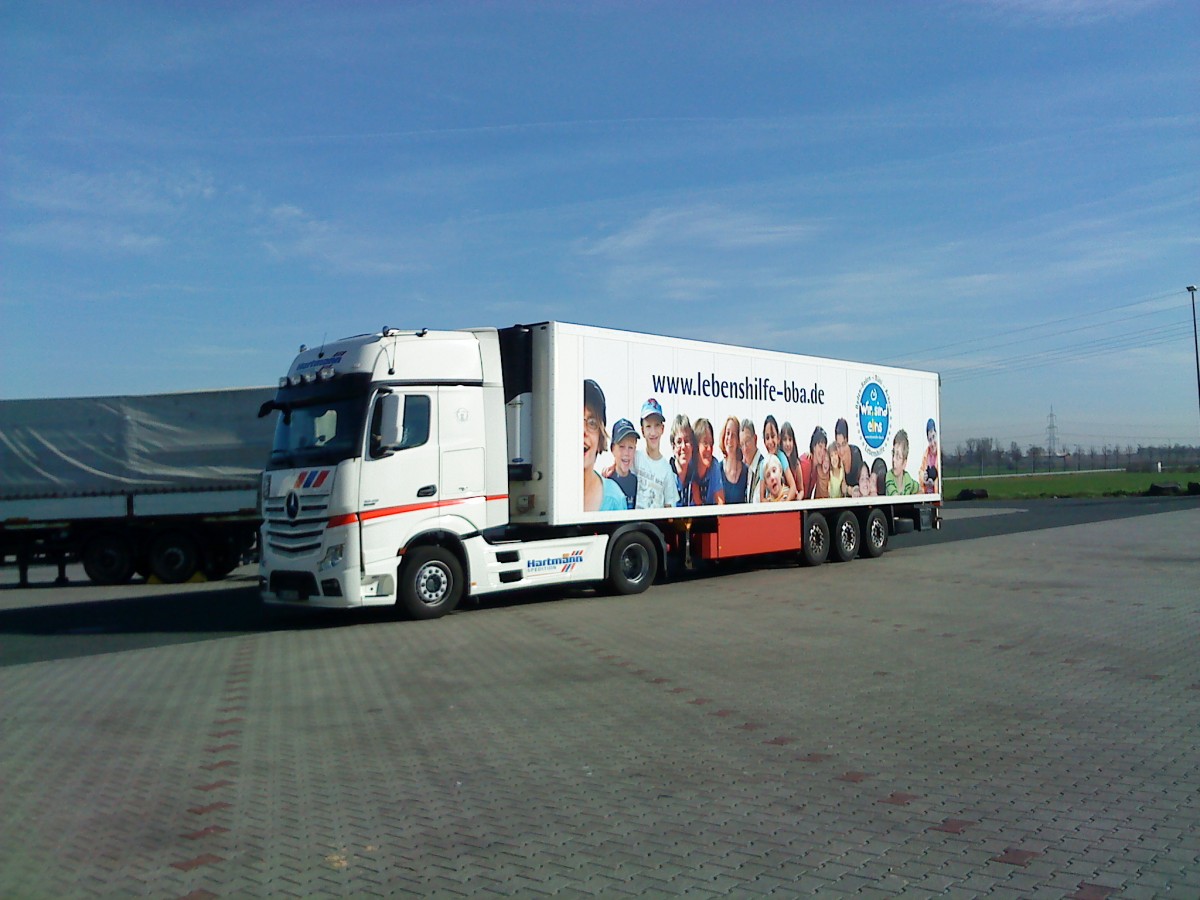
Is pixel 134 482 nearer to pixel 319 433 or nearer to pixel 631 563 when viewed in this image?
pixel 319 433

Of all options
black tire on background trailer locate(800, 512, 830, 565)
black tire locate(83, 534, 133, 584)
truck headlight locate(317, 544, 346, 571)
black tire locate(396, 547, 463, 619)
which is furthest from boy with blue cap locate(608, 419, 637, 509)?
black tire locate(83, 534, 133, 584)

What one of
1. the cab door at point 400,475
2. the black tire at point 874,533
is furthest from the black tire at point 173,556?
the black tire at point 874,533

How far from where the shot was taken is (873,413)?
813 inches

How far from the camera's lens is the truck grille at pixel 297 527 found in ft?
42.4

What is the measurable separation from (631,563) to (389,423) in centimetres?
478

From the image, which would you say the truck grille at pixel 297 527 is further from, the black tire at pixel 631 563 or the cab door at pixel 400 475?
the black tire at pixel 631 563

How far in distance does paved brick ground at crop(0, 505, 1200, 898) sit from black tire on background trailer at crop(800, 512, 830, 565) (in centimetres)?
674

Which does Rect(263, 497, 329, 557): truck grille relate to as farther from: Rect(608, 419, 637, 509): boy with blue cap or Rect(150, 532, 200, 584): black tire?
Rect(150, 532, 200, 584): black tire

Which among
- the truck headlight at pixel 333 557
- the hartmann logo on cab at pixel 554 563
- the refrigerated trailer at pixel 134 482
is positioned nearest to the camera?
the truck headlight at pixel 333 557

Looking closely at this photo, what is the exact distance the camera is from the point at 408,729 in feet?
25.8

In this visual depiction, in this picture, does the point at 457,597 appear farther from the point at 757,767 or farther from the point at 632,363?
the point at 757,767

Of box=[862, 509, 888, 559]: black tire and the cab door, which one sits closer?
the cab door

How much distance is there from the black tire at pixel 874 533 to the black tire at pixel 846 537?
0.16 m

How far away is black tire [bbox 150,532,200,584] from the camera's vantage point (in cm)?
1961
